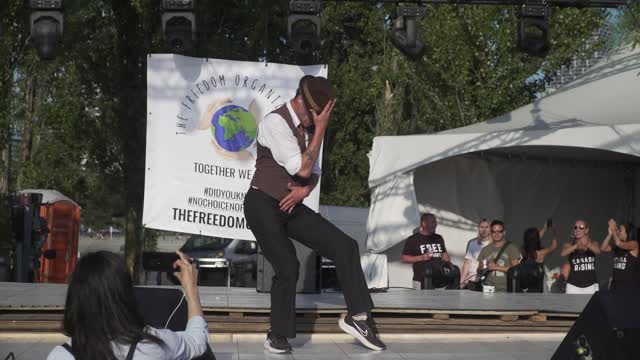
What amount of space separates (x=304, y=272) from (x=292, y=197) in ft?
9.54

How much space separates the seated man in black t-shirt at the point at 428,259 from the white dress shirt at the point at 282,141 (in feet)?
18.4

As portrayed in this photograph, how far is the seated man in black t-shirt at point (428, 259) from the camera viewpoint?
39.6 ft

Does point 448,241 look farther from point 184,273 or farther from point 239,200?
point 184,273

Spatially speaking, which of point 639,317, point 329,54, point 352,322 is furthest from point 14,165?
point 639,317

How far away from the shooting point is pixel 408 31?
12.8m

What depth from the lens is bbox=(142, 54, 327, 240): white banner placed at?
1052 centimetres

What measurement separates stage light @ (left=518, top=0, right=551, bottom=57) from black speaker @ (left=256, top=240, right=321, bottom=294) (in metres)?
4.66

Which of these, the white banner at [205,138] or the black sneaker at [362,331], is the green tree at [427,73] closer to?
the white banner at [205,138]

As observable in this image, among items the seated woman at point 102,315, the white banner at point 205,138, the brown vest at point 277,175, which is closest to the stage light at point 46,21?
the white banner at point 205,138

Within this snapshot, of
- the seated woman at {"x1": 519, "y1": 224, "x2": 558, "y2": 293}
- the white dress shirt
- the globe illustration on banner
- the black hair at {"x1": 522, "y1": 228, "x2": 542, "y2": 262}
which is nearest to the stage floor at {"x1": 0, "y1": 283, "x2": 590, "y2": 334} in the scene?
the white dress shirt

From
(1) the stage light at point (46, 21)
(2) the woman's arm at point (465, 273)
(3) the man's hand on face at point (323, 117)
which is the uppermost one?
(1) the stage light at point (46, 21)

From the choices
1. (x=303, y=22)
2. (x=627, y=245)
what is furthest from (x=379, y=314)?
(x=303, y=22)

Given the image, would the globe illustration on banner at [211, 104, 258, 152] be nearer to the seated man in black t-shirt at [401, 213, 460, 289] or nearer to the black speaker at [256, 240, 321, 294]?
the black speaker at [256, 240, 321, 294]

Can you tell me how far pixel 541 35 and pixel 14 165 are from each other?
28.4 metres
